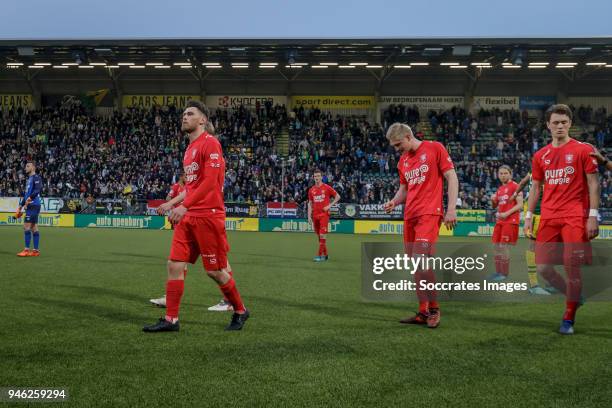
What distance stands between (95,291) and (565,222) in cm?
666

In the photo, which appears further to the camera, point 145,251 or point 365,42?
point 365,42

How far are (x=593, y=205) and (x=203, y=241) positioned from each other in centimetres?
400

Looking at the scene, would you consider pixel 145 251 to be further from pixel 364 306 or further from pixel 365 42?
pixel 365 42

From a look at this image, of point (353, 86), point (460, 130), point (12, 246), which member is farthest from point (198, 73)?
point (12, 246)

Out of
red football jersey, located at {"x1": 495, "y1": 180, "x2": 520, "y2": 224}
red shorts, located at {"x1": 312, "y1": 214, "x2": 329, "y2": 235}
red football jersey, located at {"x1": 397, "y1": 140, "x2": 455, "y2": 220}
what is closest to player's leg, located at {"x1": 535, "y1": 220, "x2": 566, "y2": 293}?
red football jersey, located at {"x1": 397, "y1": 140, "x2": 455, "y2": 220}

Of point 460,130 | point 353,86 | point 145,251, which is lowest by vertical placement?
point 145,251

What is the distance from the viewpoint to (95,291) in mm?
9062

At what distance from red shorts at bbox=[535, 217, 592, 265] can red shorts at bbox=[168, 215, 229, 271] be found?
3.42m

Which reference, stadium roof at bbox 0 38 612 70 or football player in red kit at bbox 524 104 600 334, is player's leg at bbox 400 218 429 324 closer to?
football player in red kit at bbox 524 104 600 334

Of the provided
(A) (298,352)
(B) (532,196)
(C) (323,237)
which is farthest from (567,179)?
(C) (323,237)

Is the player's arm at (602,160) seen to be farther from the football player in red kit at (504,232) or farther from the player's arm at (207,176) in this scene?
the football player in red kit at (504,232)

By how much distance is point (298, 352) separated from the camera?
520cm

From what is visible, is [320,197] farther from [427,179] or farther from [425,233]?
[425,233]

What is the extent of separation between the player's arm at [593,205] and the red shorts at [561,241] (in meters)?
0.12
